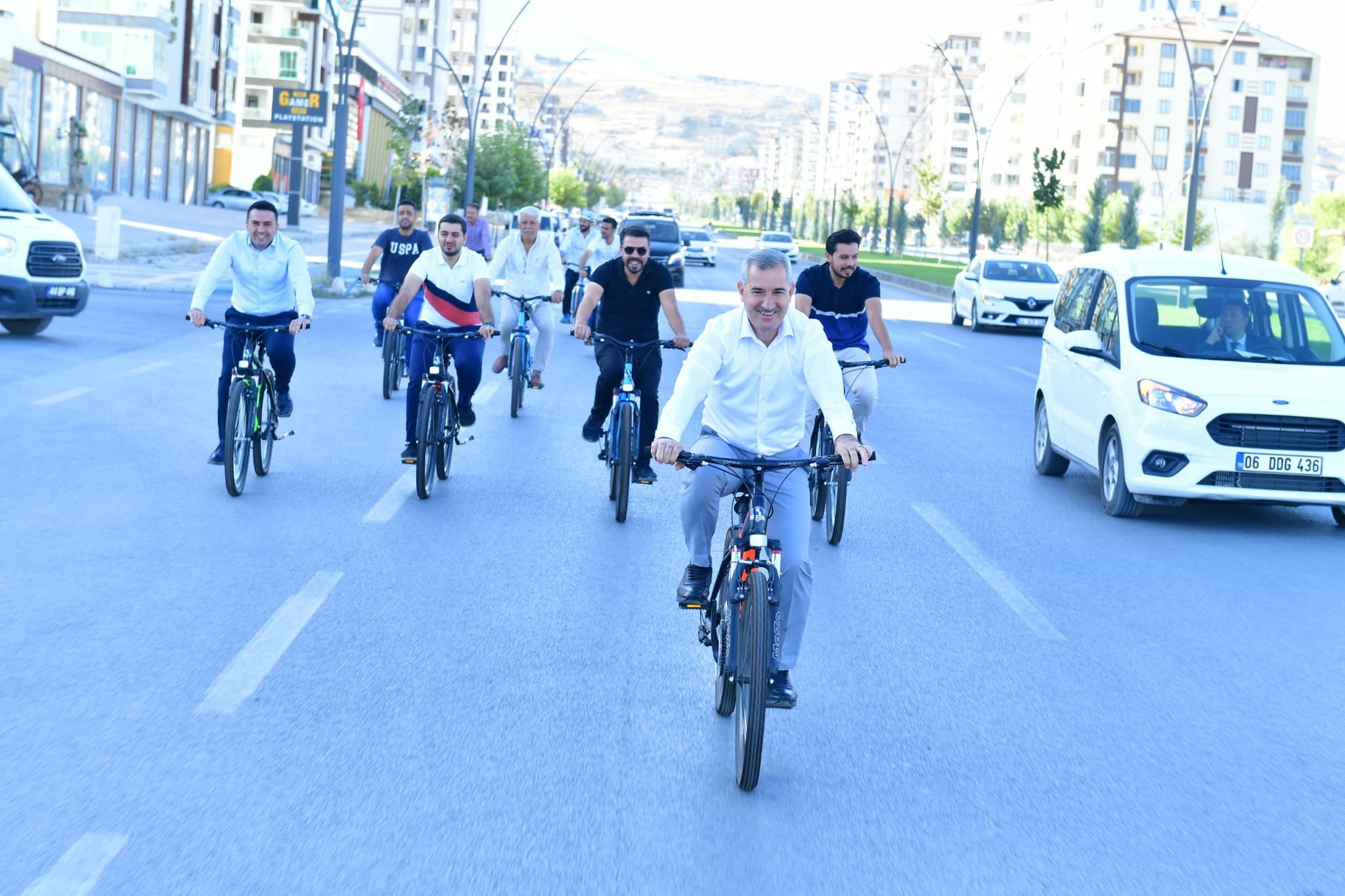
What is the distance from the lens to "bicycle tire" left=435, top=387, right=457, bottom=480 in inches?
423

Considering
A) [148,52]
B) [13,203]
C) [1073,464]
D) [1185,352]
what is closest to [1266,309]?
[1185,352]

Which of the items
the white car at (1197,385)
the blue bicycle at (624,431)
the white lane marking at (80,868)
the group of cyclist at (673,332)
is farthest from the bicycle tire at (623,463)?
the white lane marking at (80,868)

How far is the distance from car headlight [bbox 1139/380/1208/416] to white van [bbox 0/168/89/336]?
12593mm

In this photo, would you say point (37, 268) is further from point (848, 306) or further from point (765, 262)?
point (765, 262)

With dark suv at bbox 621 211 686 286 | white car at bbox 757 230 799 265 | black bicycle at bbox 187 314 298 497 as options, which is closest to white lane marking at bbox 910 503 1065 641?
black bicycle at bbox 187 314 298 497

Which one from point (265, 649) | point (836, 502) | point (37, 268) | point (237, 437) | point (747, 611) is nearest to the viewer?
point (747, 611)

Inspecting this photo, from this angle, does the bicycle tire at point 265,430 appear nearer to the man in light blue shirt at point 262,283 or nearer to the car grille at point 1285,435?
the man in light blue shirt at point 262,283

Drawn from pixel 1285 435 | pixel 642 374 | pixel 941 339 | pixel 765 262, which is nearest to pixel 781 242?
pixel 941 339

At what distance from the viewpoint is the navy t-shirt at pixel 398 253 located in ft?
53.4

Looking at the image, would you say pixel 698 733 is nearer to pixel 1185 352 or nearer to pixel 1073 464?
pixel 1185 352

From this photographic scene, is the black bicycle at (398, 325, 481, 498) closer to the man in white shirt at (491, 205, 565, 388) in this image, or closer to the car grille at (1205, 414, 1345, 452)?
the man in white shirt at (491, 205, 565, 388)

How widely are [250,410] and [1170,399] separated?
5.66 m

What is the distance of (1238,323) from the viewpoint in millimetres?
11516

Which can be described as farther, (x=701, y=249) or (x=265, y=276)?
(x=701, y=249)
